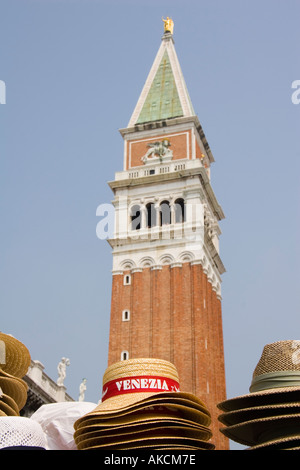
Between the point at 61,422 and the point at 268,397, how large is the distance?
2836 millimetres

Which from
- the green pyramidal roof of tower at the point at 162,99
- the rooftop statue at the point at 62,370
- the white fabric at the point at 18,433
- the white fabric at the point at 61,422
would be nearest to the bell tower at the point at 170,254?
the green pyramidal roof of tower at the point at 162,99

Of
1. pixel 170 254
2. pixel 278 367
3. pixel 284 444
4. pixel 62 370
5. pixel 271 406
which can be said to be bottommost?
pixel 284 444

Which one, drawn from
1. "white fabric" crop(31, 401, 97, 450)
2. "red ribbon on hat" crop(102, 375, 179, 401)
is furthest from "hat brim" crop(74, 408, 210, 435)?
"white fabric" crop(31, 401, 97, 450)

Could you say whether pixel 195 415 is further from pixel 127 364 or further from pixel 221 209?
pixel 221 209

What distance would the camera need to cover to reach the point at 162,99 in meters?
40.2

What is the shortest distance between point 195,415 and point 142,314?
2898 cm

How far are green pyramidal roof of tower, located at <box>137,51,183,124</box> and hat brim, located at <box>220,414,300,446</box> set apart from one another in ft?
118

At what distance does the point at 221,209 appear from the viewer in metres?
39.5

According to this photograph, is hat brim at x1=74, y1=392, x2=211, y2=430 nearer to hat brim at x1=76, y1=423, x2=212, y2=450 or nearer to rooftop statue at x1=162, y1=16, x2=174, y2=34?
hat brim at x1=76, y1=423, x2=212, y2=450

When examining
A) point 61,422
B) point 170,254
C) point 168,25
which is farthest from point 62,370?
point 168,25

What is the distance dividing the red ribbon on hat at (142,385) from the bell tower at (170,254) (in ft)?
86.1

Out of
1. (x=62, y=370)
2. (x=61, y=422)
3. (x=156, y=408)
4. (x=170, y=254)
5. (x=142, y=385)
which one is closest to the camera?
(x=156, y=408)

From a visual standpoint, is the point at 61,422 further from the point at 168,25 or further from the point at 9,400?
the point at 168,25
